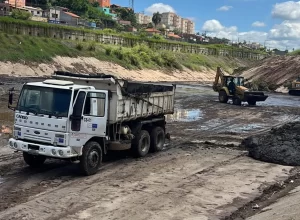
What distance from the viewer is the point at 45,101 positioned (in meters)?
10.9

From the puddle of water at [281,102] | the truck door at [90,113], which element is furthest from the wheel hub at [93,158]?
the puddle of water at [281,102]

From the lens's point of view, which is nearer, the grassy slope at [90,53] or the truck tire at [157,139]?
the truck tire at [157,139]

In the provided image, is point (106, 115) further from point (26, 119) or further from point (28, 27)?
point (28, 27)

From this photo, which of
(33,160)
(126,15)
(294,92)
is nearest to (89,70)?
(294,92)

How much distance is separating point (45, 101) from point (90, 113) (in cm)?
115

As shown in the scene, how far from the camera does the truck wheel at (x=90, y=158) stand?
1125 centimetres

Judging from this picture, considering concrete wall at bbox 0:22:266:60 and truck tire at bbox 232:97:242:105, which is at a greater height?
concrete wall at bbox 0:22:266:60

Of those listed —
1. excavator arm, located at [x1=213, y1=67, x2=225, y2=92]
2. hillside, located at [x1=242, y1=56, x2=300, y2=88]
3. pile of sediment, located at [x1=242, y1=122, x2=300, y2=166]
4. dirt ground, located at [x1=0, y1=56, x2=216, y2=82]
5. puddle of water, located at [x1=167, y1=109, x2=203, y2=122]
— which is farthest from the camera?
hillside, located at [x1=242, y1=56, x2=300, y2=88]

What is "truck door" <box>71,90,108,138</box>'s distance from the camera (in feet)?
35.7

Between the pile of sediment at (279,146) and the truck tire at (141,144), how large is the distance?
3623 millimetres

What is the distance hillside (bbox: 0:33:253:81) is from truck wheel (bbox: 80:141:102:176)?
34.8 metres

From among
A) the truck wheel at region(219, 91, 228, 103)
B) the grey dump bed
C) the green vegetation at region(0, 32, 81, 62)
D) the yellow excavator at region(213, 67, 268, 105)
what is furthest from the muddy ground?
the green vegetation at region(0, 32, 81, 62)

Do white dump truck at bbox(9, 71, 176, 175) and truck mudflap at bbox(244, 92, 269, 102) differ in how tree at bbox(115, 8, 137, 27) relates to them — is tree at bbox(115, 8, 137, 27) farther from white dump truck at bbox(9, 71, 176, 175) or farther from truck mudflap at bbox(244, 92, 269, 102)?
white dump truck at bbox(9, 71, 176, 175)

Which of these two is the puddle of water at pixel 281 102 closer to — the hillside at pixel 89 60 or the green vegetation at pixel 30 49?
the hillside at pixel 89 60
